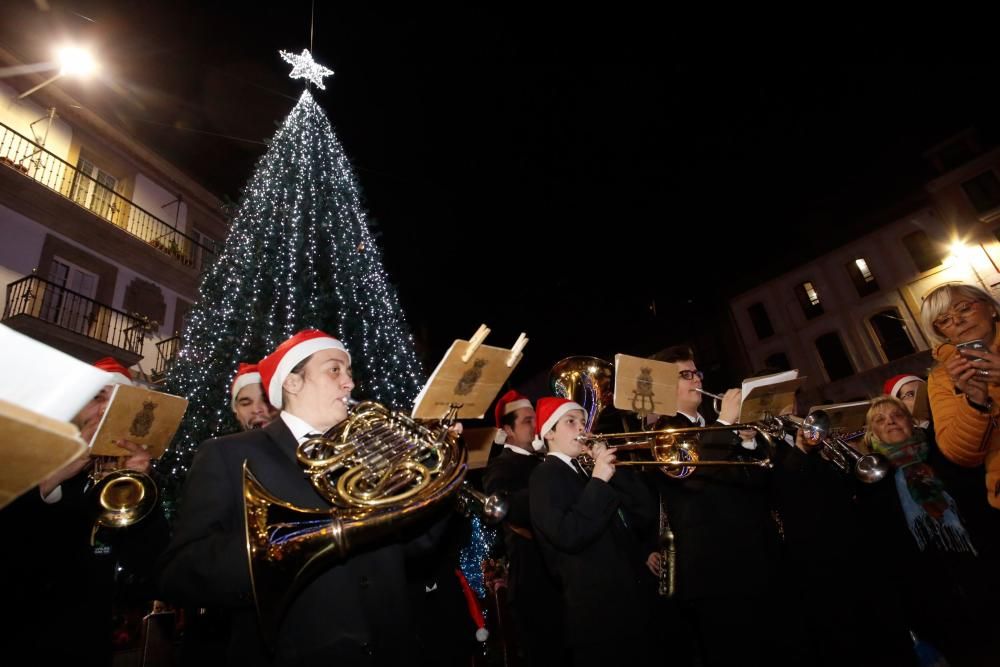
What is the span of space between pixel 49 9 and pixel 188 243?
22.7 feet

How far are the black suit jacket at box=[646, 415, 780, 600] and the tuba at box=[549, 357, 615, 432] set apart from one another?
1431 millimetres

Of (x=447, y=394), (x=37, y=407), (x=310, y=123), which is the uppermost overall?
(x=310, y=123)

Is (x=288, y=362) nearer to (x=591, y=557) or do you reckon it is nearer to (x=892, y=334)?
(x=591, y=557)

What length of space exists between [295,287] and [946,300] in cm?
894

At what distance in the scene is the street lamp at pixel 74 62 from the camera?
1122cm

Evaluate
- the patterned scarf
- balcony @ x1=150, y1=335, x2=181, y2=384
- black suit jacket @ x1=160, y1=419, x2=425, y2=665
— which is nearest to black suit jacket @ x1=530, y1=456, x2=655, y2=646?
black suit jacket @ x1=160, y1=419, x2=425, y2=665

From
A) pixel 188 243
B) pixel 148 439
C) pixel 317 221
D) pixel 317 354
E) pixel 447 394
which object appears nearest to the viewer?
pixel 317 354

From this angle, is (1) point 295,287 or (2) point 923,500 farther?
(1) point 295,287

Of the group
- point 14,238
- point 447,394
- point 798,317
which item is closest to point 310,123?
point 14,238

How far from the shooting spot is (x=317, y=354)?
9.71 feet

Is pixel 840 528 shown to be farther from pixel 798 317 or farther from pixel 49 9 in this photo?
pixel 798 317

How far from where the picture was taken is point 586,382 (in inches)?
231

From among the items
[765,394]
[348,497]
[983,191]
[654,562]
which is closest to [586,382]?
[654,562]

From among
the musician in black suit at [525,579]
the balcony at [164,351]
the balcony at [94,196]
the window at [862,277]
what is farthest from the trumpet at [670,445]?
the window at [862,277]
